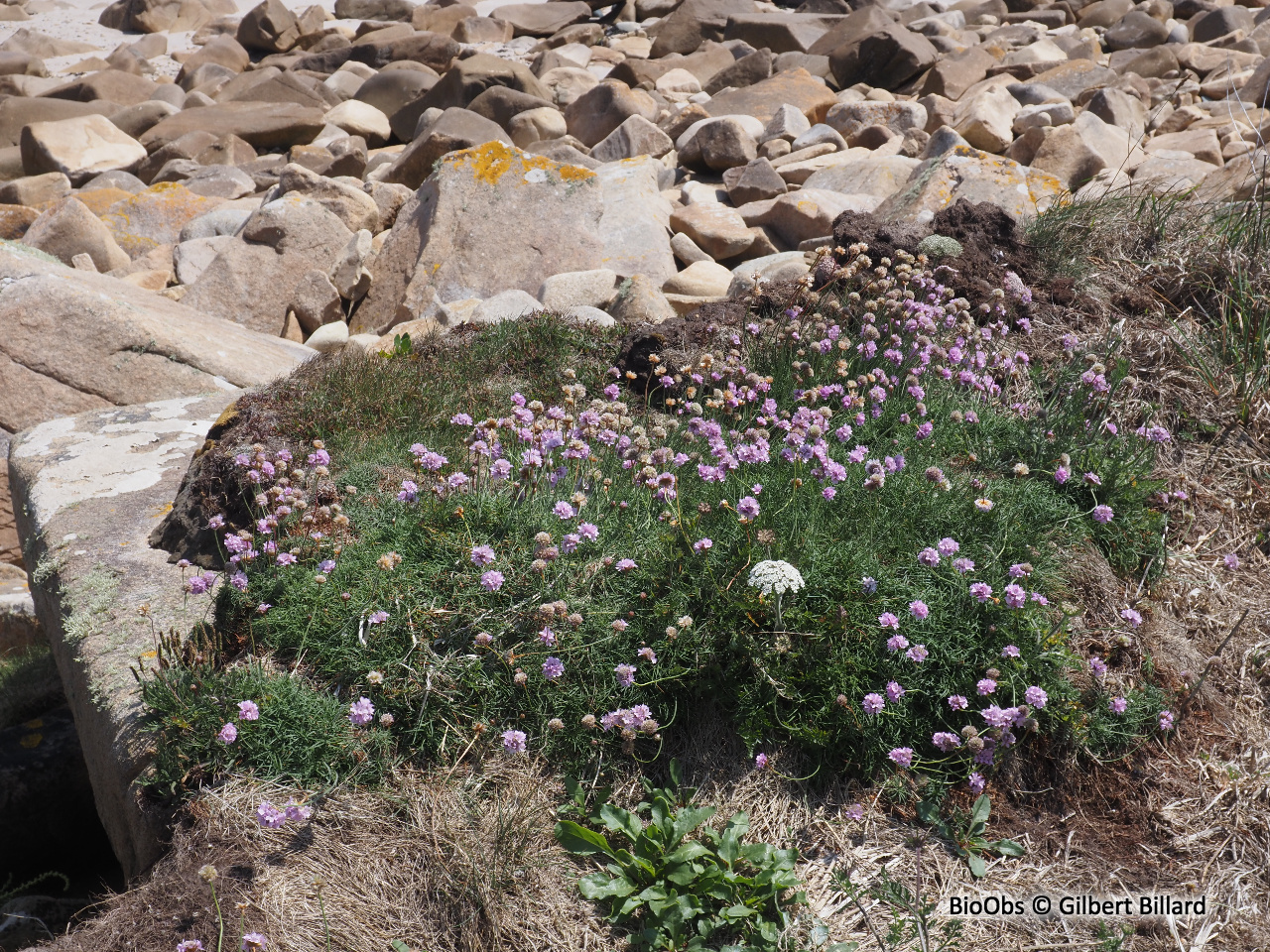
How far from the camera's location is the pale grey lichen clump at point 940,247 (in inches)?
217

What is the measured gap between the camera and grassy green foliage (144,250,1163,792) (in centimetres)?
303

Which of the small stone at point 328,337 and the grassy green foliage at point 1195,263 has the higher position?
the grassy green foliage at point 1195,263

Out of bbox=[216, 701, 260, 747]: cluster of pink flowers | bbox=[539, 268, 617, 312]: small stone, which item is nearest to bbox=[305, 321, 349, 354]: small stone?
bbox=[539, 268, 617, 312]: small stone

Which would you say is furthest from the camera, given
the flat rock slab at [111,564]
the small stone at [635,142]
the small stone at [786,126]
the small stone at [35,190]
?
the small stone at [35,190]

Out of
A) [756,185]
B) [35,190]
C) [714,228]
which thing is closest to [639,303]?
[714,228]

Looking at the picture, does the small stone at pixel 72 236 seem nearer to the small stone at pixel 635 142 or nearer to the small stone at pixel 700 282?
the small stone at pixel 635 142

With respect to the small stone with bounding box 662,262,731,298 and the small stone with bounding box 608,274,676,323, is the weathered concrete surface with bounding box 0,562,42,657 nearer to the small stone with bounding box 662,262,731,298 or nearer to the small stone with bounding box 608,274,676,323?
the small stone with bounding box 608,274,676,323

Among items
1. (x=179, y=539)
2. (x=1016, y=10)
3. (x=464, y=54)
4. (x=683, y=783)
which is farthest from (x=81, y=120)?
(x=1016, y=10)

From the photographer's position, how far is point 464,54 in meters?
21.2

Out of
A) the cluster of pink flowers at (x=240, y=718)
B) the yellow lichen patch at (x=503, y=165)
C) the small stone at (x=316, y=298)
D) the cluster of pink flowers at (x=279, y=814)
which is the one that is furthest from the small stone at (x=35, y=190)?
the cluster of pink flowers at (x=279, y=814)

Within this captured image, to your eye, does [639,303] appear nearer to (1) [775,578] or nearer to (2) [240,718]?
(1) [775,578]

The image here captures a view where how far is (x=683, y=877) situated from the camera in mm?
2705

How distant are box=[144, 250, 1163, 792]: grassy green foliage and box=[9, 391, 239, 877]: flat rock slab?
32 cm

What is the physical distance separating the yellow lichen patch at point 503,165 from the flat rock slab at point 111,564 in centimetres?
340
